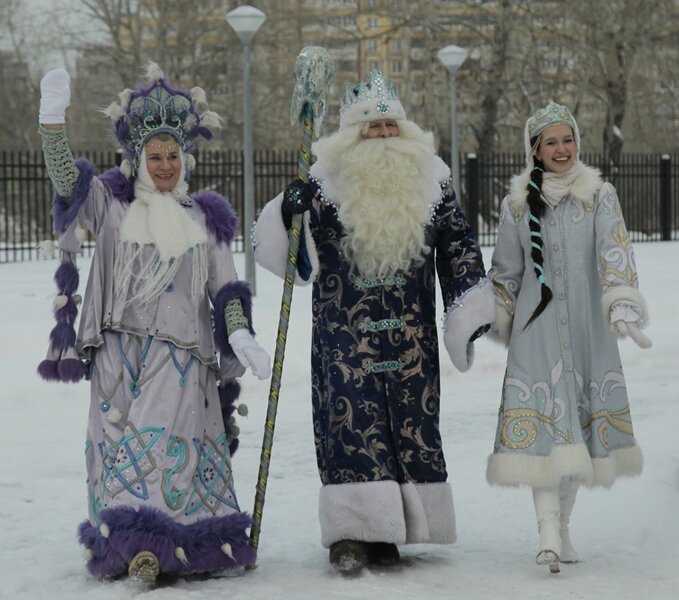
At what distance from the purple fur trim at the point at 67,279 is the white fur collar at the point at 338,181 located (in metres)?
1.01

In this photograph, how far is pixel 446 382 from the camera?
1051 cm

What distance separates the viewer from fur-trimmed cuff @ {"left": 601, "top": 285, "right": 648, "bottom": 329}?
5.08 meters

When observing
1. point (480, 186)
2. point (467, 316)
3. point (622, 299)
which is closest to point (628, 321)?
point (622, 299)

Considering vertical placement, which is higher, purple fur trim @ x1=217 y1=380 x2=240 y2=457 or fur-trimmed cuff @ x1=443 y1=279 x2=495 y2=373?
fur-trimmed cuff @ x1=443 y1=279 x2=495 y2=373

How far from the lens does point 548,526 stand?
511cm

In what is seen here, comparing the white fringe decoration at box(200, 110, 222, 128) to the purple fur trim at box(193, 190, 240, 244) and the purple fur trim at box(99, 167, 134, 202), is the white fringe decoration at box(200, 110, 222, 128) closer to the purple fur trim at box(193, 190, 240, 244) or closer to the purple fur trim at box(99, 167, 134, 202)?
the purple fur trim at box(193, 190, 240, 244)

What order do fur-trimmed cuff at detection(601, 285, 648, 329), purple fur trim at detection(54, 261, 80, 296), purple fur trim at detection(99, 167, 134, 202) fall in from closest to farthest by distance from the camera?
1. fur-trimmed cuff at detection(601, 285, 648, 329)
2. purple fur trim at detection(54, 261, 80, 296)
3. purple fur trim at detection(99, 167, 134, 202)

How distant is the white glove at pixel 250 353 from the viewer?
16.4ft

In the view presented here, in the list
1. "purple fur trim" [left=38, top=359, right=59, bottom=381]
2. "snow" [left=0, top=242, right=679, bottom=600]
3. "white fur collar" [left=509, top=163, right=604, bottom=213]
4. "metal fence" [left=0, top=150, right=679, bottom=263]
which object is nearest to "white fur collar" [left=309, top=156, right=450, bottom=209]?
"white fur collar" [left=509, top=163, right=604, bottom=213]

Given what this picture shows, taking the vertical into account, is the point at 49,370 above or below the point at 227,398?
above

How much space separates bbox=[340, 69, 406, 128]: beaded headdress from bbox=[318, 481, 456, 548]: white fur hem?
143 cm

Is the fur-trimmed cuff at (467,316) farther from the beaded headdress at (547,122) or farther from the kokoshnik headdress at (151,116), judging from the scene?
the kokoshnik headdress at (151,116)

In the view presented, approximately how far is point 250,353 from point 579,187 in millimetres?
1430

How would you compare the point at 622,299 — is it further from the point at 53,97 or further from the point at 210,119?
the point at 53,97
